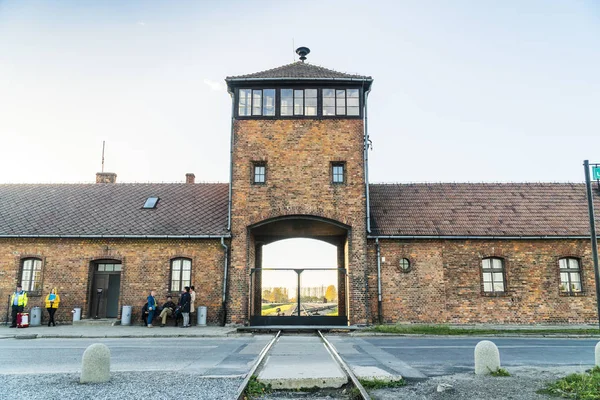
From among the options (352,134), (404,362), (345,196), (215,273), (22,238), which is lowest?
(404,362)

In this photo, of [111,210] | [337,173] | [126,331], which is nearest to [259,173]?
[337,173]

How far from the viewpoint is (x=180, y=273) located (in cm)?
1970

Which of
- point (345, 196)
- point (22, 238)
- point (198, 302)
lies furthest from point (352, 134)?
point (22, 238)

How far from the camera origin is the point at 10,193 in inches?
930

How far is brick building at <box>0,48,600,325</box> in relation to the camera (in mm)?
19219

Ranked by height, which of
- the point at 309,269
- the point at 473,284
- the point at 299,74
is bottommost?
the point at 473,284

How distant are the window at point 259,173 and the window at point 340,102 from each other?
135 inches

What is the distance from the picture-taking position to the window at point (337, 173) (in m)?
19.7

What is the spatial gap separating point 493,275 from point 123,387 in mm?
16506

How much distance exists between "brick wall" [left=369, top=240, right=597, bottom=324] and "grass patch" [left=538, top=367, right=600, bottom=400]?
1153 centimetres

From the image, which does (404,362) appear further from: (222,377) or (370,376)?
(222,377)

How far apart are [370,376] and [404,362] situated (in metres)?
2.41

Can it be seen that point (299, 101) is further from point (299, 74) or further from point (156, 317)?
point (156, 317)

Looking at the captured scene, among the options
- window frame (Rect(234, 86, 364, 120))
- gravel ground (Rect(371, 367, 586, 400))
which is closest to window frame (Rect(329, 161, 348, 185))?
window frame (Rect(234, 86, 364, 120))
